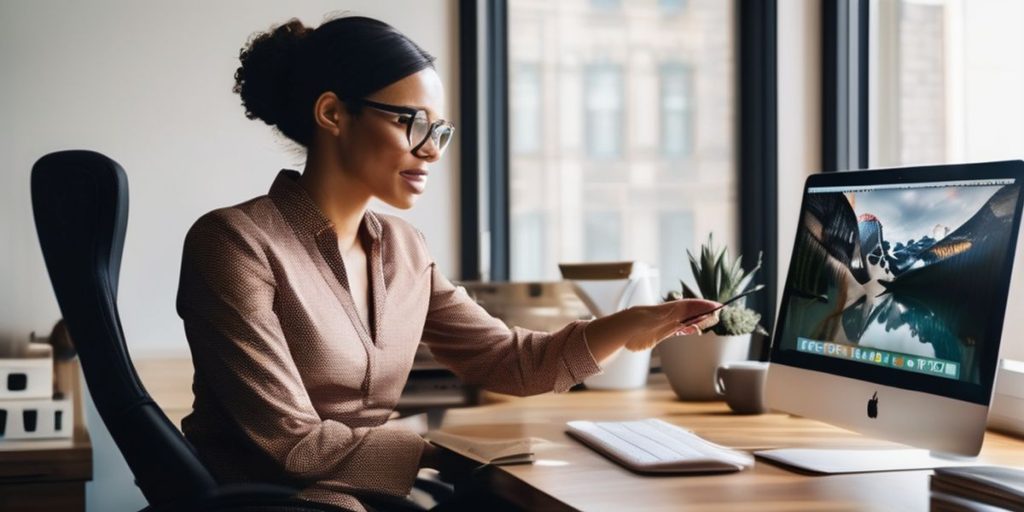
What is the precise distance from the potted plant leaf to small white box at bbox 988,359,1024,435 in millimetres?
524

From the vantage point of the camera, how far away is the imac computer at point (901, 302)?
1442 millimetres

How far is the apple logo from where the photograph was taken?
62.2 inches

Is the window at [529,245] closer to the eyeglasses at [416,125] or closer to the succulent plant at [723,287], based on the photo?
the succulent plant at [723,287]

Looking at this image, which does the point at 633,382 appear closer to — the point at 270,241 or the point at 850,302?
the point at 850,302

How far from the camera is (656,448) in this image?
1.65m

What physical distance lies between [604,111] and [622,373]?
2.54 ft

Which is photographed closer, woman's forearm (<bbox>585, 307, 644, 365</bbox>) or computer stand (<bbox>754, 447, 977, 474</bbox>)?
computer stand (<bbox>754, 447, 977, 474</bbox>)

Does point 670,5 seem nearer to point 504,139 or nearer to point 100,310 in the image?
point 504,139

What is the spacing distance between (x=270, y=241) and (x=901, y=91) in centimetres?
143

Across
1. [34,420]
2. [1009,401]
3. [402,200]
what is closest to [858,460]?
[1009,401]

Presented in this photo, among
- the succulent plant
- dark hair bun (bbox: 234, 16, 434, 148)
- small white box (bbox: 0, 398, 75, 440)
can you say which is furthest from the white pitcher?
small white box (bbox: 0, 398, 75, 440)

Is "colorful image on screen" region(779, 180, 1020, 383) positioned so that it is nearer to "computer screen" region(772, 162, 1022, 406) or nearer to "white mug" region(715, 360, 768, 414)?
"computer screen" region(772, 162, 1022, 406)

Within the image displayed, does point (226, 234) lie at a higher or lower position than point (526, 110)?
lower

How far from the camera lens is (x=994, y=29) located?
2105 millimetres
